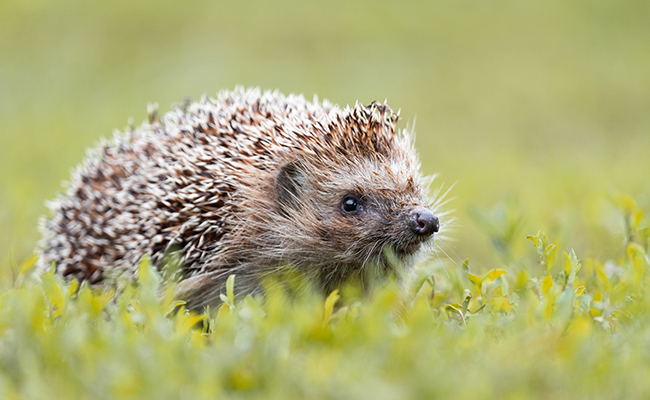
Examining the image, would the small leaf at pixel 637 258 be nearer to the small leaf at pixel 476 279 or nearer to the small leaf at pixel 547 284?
the small leaf at pixel 547 284

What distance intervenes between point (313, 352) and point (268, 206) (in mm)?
1811

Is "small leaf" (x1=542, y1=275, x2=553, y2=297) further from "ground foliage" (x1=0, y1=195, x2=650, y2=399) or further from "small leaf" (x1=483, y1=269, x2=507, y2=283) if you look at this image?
"small leaf" (x1=483, y1=269, x2=507, y2=283)

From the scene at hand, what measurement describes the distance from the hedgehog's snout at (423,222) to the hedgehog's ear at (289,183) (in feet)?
2.42

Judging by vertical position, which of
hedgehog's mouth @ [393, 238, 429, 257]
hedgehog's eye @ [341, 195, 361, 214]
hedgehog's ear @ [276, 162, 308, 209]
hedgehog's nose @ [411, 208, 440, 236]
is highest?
hedgehog's ear @ [276, 162, 308, 209]

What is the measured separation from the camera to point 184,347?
251cm

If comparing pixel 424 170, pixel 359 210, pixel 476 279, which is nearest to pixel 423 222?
pixel 359 210

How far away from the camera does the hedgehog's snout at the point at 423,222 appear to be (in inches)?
153

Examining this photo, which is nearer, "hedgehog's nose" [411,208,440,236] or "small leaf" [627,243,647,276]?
"small leaf" [627,243,647,276]

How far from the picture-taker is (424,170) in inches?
370

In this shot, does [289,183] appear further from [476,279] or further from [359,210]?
[476,279]

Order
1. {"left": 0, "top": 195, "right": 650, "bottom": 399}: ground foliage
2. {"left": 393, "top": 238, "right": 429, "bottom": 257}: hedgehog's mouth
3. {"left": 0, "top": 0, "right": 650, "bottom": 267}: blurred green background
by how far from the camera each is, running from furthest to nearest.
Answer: {"left": 0, "top": 0, "right": 650, "bottom": 267}: blurred green background → {"left": 393, "top": 238, "right": 429, "bottom": 257}: hedgehog's mouth → {"left": 0, "top": 195, "right": 650, "bottom": 399}: ground foliage

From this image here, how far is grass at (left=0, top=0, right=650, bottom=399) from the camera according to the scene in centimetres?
239

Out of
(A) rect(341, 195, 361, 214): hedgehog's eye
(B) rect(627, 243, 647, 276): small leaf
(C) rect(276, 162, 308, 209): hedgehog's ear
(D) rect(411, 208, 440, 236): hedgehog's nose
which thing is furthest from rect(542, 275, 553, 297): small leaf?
(C) rect(276, 162, 308, 209): hedgehog's ear

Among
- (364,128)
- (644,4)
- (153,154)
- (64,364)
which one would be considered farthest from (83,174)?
(644,4)
